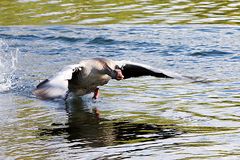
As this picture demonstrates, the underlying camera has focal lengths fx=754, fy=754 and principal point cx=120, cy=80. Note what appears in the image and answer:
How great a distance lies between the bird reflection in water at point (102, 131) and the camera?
7629mm

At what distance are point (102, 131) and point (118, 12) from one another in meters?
9.33

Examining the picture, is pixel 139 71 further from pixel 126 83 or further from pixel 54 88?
pixel 54 88

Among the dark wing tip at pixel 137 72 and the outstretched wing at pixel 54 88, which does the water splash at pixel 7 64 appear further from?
the outstretched wing at pixel 54 88

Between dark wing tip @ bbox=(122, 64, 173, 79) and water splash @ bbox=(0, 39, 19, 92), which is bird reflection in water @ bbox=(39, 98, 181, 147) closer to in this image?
dark wing tip @ bbox=(122, 64, 173, 79)

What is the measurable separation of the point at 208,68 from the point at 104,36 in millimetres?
3188

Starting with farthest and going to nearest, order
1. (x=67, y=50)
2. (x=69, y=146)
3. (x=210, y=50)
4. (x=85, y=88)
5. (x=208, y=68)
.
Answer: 1. (x=67, y=50)
2. (x=210, y=50)
3. (x=208, y=68)
4. (x=85, y=88)
5. (x=69, y=146)

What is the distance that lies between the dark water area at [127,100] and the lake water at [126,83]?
0.01 meters

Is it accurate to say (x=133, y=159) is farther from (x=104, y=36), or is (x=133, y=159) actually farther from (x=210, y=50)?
(x=104, y=36)

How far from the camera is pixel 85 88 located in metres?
9.91

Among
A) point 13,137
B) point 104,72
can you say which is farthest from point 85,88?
point 13,137

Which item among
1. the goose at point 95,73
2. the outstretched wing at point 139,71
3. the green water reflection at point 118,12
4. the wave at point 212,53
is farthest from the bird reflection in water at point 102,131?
the green water reflection at point 118,12

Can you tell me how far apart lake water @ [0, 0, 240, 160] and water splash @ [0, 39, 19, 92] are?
0.06 ft

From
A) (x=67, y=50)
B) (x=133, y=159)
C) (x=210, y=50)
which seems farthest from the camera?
(x=67, y=50)

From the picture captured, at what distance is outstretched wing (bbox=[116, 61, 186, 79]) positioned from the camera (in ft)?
33.3
